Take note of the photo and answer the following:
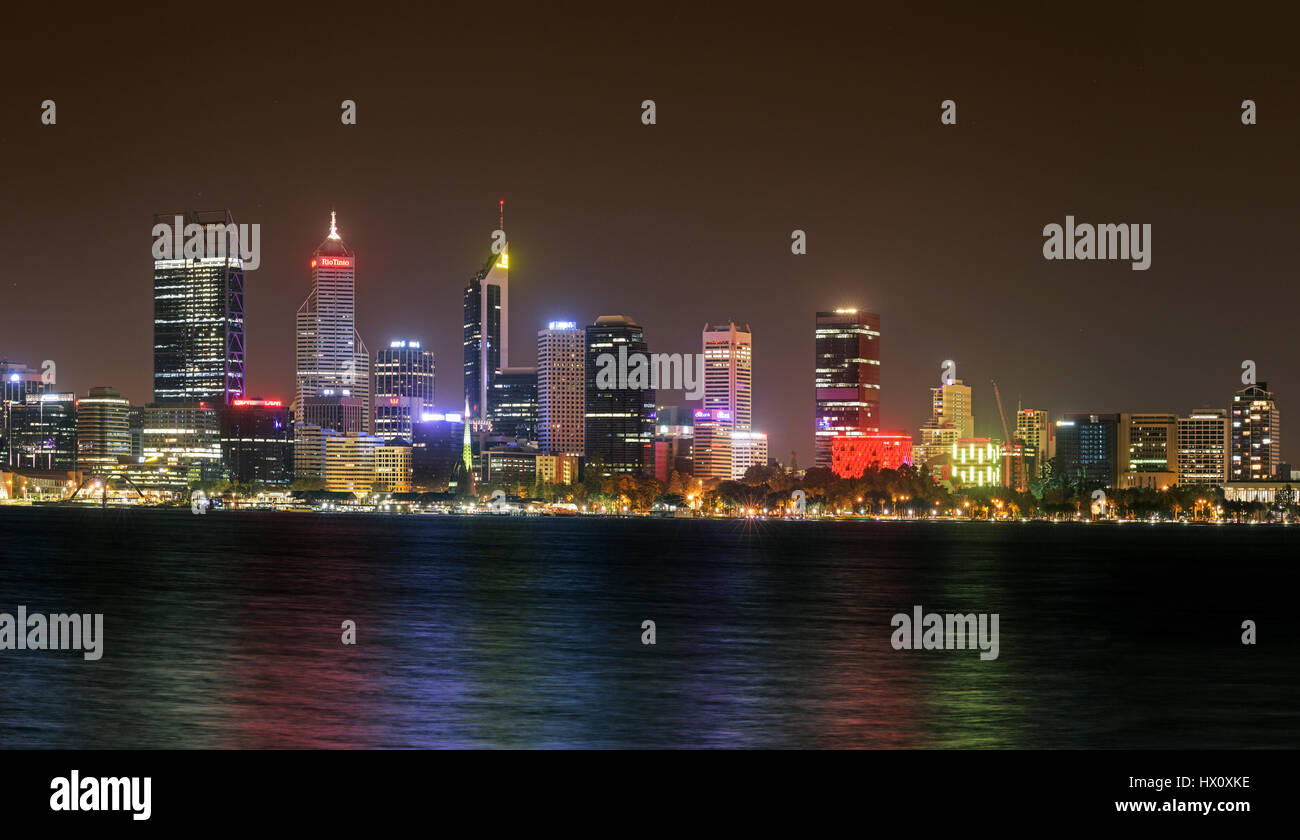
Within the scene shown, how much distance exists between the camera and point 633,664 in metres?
57.5

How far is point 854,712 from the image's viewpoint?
147 feet

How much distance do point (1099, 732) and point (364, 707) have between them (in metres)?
22.5

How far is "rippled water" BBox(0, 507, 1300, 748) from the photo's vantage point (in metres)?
41.5

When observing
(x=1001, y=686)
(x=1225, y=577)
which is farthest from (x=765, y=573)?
(x=1001, y=686)

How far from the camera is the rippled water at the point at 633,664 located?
1634 inches
